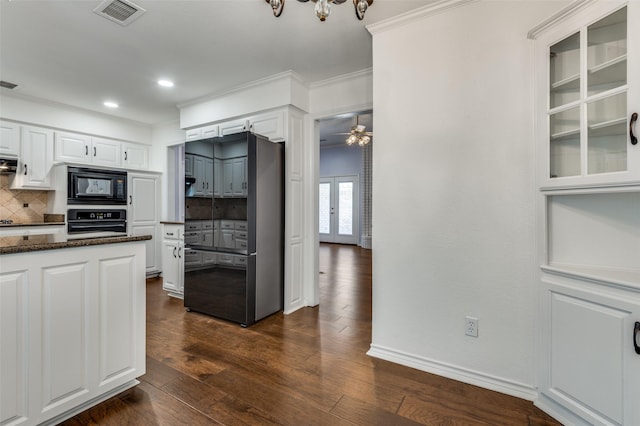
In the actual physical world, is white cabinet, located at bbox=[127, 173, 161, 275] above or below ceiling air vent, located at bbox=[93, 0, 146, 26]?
→ below

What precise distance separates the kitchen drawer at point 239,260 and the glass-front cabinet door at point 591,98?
8.50 feet

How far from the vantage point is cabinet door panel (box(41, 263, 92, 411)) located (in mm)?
1531

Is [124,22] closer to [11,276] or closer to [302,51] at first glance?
[302,51]

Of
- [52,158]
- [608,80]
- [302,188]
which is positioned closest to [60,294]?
[302,188]

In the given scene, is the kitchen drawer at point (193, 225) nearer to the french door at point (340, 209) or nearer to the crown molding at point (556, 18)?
the crown molding at point (556, 18)

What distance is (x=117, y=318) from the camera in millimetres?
1816

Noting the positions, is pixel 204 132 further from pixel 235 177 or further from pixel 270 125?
pixel 235 177

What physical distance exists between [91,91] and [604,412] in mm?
5699

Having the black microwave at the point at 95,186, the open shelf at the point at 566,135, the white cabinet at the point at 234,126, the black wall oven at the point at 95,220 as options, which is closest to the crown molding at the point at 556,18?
the open shelf at the point at 566,135

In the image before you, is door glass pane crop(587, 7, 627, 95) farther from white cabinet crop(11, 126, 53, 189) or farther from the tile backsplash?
the tile backsplash

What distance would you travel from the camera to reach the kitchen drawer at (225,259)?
10.2 ft

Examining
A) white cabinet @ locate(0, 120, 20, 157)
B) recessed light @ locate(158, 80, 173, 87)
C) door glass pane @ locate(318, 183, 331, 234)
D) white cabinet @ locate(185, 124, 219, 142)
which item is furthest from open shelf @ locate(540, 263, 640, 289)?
door glass pane @ locate(318, 183, 331, 234)

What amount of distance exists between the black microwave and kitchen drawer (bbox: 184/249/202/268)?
6.83ft

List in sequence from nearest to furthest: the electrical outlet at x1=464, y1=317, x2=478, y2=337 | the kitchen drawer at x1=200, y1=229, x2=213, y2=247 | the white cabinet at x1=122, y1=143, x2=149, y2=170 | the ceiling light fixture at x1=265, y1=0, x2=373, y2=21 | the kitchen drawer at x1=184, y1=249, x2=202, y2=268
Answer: the ceiling light fixture at x1=265, y1=0, x2=373, y2=21 < the electrical outlet at x1=464, y1=317, x2=478, y2=337 < the kitchen drawer at x1=200, y1=229, x2=213, y2=247 < the kitchen drawer at x1=184, y1=249, x2=202, y2=268 < the white cabinet at x1=122, y1=143, x2=149, y2=170
